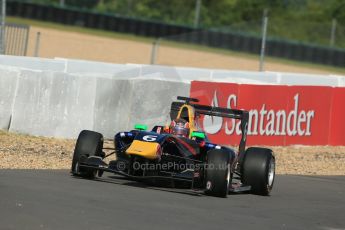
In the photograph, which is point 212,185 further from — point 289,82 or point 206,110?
point 289,82

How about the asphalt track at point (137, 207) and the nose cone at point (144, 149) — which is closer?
the asphalt track at point (137, 207)

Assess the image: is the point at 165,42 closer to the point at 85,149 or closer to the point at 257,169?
the point at 257,169

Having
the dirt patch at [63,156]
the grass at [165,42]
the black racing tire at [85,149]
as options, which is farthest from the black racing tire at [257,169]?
the grass at [165,42]

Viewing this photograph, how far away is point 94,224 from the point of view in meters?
8.03

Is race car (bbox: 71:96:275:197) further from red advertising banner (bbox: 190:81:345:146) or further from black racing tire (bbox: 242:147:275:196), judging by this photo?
red advertising banner (bbox: 190:81:345:146)

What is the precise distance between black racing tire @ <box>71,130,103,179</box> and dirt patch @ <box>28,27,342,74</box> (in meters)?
18.3

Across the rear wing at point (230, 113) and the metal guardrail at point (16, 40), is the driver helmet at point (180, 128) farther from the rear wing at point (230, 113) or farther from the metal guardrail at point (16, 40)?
the metal guardrail at point (16, 40)

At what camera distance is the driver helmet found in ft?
39.7

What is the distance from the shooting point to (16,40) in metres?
22.5

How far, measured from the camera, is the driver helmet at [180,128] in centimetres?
1210

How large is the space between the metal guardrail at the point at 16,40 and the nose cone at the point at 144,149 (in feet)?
38.6

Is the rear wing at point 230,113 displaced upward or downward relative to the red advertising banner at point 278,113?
downward

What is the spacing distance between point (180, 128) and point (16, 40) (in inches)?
445

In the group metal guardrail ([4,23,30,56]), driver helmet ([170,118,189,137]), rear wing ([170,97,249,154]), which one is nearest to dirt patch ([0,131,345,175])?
driver helmet ([170,118,189,137])
